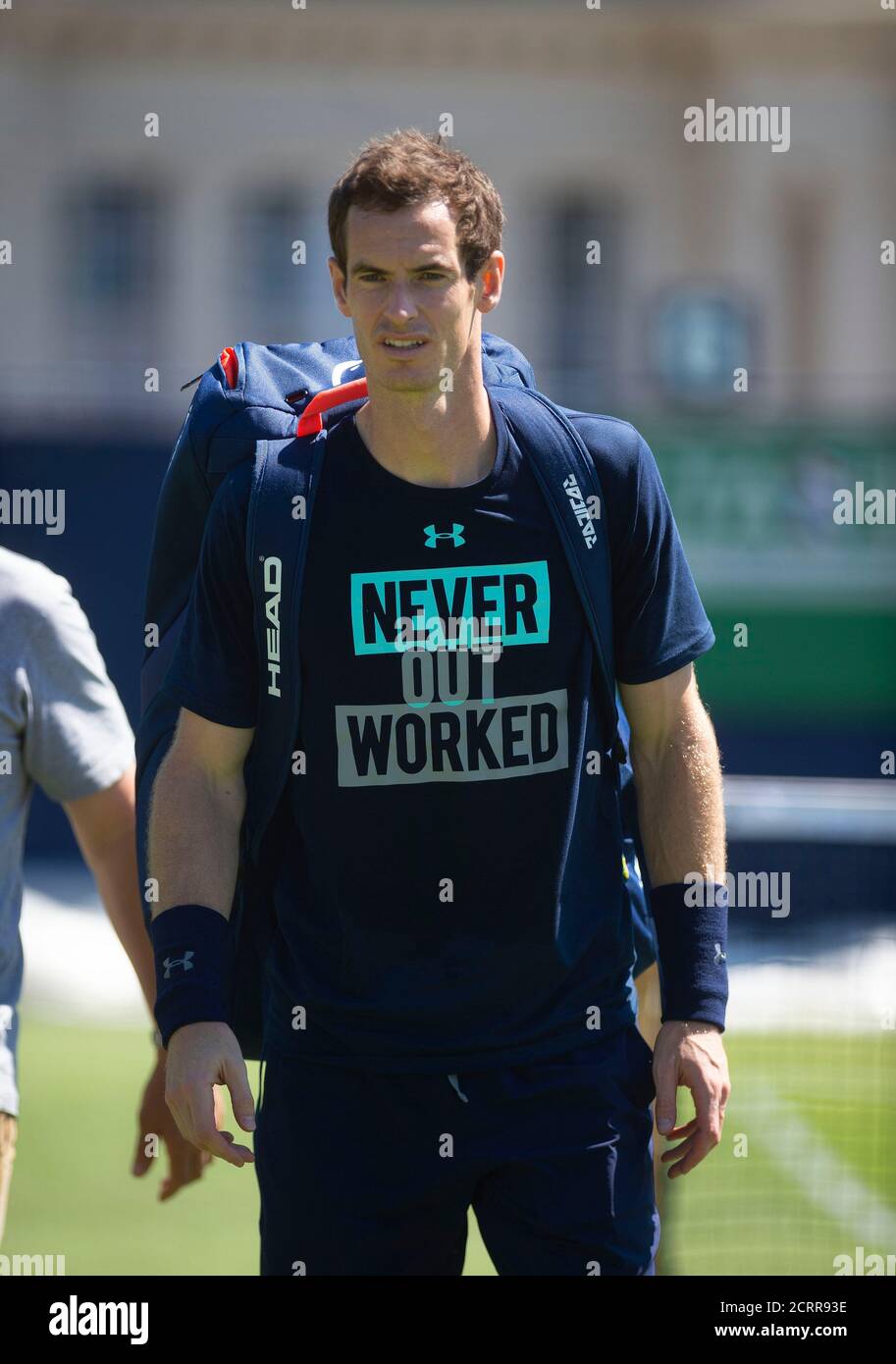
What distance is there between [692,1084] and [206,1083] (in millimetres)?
769

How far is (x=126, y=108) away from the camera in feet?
72.6

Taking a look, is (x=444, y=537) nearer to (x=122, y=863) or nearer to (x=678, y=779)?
(x=678, y=779)

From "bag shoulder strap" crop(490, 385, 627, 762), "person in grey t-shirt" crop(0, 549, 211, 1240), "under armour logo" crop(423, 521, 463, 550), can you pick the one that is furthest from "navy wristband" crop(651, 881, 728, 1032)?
"person in grey t-shirt" crop(0, 549, 211, 1240)

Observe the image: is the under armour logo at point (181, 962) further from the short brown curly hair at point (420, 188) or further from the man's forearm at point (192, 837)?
the short brown curly hair at point (420, 188)

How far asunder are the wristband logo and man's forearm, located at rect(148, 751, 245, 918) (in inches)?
8.7

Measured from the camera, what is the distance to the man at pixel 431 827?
10.1 ft

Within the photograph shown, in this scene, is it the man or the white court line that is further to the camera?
the white court line

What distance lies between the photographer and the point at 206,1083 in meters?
2.97

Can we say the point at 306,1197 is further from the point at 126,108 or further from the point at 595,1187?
the point at 126,108

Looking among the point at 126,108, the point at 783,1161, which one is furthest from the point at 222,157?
the point at 783,1161

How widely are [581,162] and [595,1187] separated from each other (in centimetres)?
2066

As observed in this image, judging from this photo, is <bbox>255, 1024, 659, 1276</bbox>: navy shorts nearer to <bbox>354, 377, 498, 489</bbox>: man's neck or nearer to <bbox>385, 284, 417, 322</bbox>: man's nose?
<bbox>354, 377, 498, 489</bbox>: man's neck

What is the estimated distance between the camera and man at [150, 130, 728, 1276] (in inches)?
121

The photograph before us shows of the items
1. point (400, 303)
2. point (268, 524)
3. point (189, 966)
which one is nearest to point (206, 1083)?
point (189, 966)
